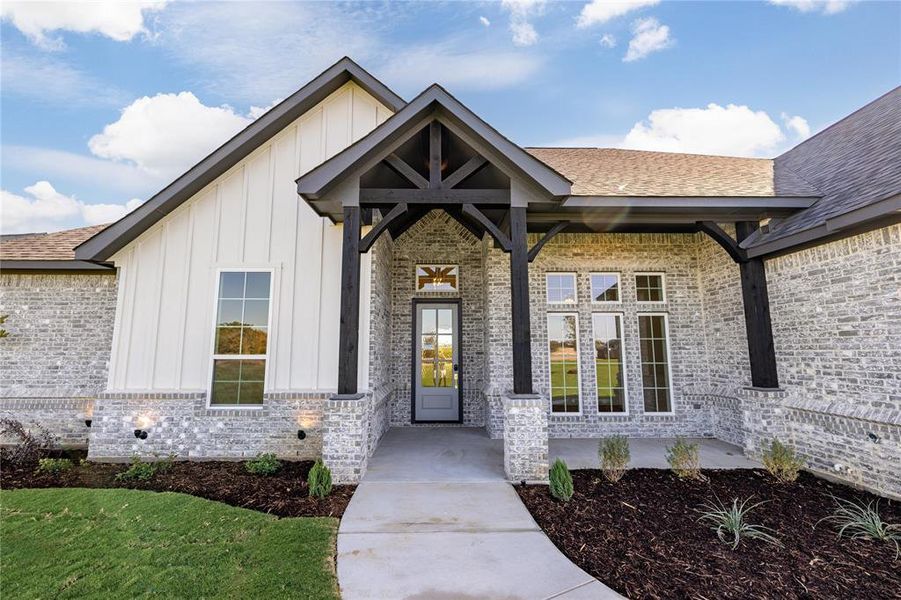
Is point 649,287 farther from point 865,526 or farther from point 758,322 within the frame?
point 865,526

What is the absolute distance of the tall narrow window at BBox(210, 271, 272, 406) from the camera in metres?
6.01

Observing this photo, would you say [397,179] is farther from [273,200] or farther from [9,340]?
[9,340]

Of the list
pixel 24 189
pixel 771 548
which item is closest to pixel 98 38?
pixel 24 189

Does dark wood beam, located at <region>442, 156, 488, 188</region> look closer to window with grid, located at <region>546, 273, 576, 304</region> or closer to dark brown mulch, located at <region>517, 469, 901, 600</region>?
window with grid, located at <region>546, 273, 576, 304</region>

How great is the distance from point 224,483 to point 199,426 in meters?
1.51

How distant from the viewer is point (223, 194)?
636 centimetres

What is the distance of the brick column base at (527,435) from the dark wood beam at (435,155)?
3027 millimetres

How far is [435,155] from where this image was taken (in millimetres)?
5117

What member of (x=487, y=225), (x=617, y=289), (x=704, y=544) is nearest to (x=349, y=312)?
(x=487, y=225)

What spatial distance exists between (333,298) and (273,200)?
6.62 ft

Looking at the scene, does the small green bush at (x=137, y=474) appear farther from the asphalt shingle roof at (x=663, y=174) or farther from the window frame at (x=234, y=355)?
the asphalt shingle roof at (x=663, y=174)

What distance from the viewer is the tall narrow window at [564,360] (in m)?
7.15

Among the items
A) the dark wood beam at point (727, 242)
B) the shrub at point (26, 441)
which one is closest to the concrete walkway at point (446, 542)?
the dark wood beam at point (727, 242)

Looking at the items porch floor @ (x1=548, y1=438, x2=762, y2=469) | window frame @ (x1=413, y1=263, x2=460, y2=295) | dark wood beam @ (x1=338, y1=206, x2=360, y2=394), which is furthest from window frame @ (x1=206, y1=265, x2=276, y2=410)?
porch floor @ (x1=548, y1=438, x2=762, y2=469)
